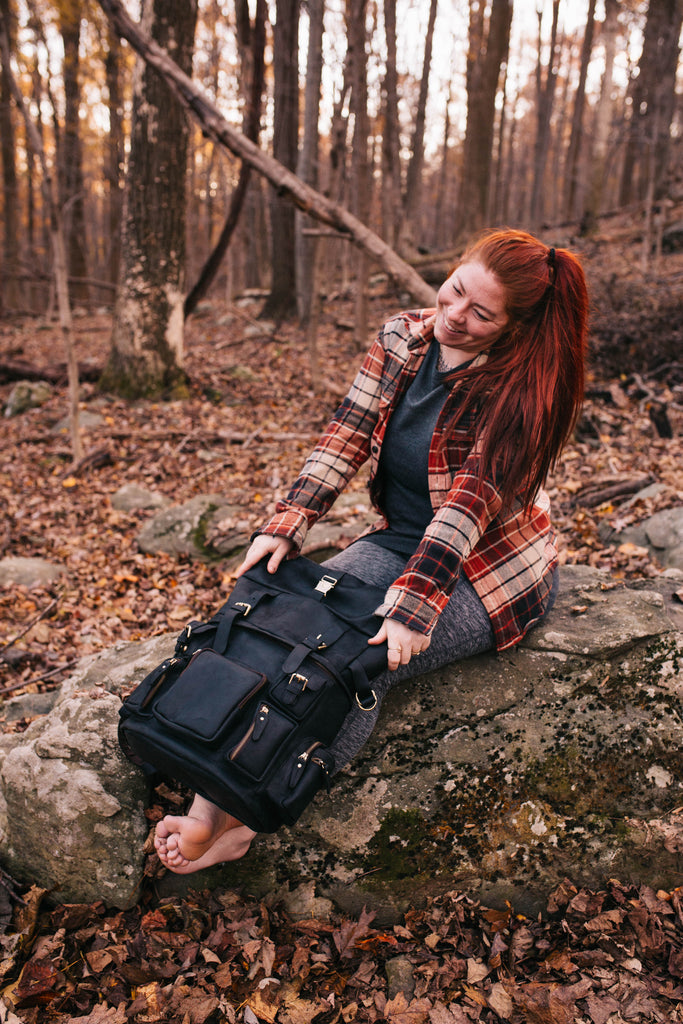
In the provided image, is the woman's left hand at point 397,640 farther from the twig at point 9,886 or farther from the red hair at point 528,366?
the twig at point 9,886

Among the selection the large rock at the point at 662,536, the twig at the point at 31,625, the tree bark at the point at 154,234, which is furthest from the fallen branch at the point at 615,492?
the tree bark at the point at 154,234

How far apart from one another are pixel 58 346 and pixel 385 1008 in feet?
43.7

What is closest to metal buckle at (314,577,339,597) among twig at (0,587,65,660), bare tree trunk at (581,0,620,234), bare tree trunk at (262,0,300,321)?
twig at (0,587,65,660)

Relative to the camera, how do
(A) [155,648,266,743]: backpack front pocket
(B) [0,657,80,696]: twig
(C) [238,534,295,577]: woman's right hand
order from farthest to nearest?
(B) [0,657,80,696]: twig, (C) [238,534,295,577]: woman's right hand, (A) [155,648,266,743]: backpack front pocket

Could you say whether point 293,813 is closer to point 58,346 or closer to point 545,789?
point 545,789

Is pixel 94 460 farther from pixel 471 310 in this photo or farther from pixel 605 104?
pixel 605 104

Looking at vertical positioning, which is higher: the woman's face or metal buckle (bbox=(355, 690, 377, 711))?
the woman's face

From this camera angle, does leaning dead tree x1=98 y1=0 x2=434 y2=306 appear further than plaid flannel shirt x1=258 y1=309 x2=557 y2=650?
Yes

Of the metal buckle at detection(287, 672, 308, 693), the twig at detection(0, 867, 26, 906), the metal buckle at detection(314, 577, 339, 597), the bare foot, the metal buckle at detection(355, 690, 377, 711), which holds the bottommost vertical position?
the twig at detection(0, 867, 26, 906)

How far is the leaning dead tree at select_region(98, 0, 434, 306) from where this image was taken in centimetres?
523

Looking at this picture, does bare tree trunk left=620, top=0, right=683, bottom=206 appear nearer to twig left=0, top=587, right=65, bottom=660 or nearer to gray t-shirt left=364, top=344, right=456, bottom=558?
gray t-shirt left=364, top=344, right=456, bottom=558

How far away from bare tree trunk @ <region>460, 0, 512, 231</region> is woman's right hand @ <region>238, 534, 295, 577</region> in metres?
13.4

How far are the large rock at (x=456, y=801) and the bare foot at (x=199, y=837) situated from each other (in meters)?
0.23

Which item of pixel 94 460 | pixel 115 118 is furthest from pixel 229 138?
pixel 115 118
